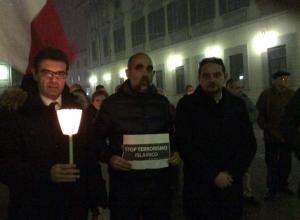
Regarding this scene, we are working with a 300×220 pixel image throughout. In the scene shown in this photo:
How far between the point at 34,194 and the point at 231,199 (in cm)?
165

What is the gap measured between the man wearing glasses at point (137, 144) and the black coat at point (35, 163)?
749 mm

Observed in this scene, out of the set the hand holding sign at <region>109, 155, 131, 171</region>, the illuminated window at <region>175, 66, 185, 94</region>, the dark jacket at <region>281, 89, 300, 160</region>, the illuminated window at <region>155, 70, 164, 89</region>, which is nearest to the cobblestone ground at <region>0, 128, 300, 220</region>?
the hand holding sign at <region>109, 155, 131, 171</region>

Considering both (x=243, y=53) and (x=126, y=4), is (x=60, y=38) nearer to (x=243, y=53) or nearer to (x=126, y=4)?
(x=243, y=53)

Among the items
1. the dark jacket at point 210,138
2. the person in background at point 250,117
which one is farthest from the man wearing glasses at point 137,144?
the person in background at point 250,117

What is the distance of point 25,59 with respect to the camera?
3688 millimetres

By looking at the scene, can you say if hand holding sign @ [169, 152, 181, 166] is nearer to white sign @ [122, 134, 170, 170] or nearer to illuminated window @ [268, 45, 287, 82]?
white sign @ [122, 134, 170, 170]

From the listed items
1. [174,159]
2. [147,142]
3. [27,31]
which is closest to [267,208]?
[174,159]

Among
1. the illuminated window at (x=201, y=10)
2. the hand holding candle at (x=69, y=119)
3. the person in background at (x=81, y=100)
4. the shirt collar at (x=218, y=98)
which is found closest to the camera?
the hand holding candle at (x=69, y=119)

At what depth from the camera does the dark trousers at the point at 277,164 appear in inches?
298

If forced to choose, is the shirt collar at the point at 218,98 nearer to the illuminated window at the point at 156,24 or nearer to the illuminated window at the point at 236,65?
the illuminated window at the point at 236,65

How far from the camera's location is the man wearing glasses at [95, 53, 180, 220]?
3.71m

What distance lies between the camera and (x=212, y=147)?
386cm

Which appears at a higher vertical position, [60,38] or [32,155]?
[60,38]

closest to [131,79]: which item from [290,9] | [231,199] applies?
[231,199]
